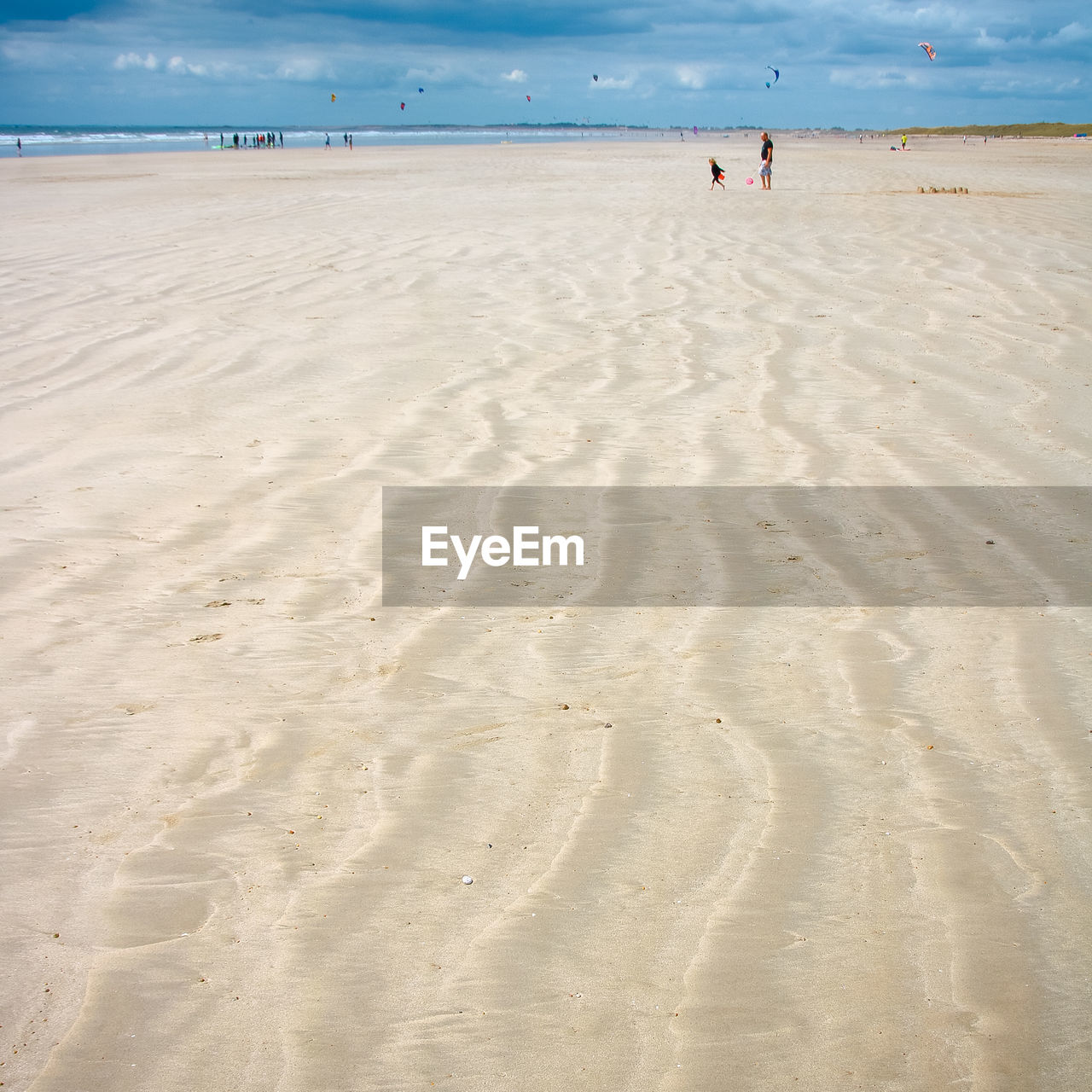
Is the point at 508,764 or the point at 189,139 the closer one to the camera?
the point at 508,764

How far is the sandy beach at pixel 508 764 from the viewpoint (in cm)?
177

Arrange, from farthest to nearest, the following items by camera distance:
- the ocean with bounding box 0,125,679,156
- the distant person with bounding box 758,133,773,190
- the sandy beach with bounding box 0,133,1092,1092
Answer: the ocean with bounding box 0,125,679,156 → the distant person with bounding box 758,133,773,190 → the sandy beach with bounding box 0,133,1092,1092

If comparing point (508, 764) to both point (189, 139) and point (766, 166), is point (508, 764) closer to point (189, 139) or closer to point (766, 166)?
point (766, 166)

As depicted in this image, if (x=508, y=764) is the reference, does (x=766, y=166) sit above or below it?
above

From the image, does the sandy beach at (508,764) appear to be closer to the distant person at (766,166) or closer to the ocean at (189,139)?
the distant person at (766,166)

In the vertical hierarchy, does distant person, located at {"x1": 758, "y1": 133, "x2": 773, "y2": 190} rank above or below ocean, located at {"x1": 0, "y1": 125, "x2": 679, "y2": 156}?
below

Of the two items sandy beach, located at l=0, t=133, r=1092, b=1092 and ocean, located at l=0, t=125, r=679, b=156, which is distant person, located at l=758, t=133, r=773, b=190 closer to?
sandy beach, located at l=0, t=133, r=1092, b=1092

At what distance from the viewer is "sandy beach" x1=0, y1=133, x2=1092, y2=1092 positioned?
5.82 ft

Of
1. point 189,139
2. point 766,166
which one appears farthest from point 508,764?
point 189,139

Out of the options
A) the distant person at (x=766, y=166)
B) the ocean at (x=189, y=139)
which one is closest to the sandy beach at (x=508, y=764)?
the distant person at (x=766, y=166)

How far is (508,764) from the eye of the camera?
249cm

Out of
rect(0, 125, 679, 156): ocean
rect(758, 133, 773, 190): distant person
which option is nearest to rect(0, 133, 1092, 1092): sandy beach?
rect(758, 133, 773, 190): distant person

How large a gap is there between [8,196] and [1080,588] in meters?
18.6

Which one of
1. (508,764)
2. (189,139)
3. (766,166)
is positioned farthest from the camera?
(189,139)
